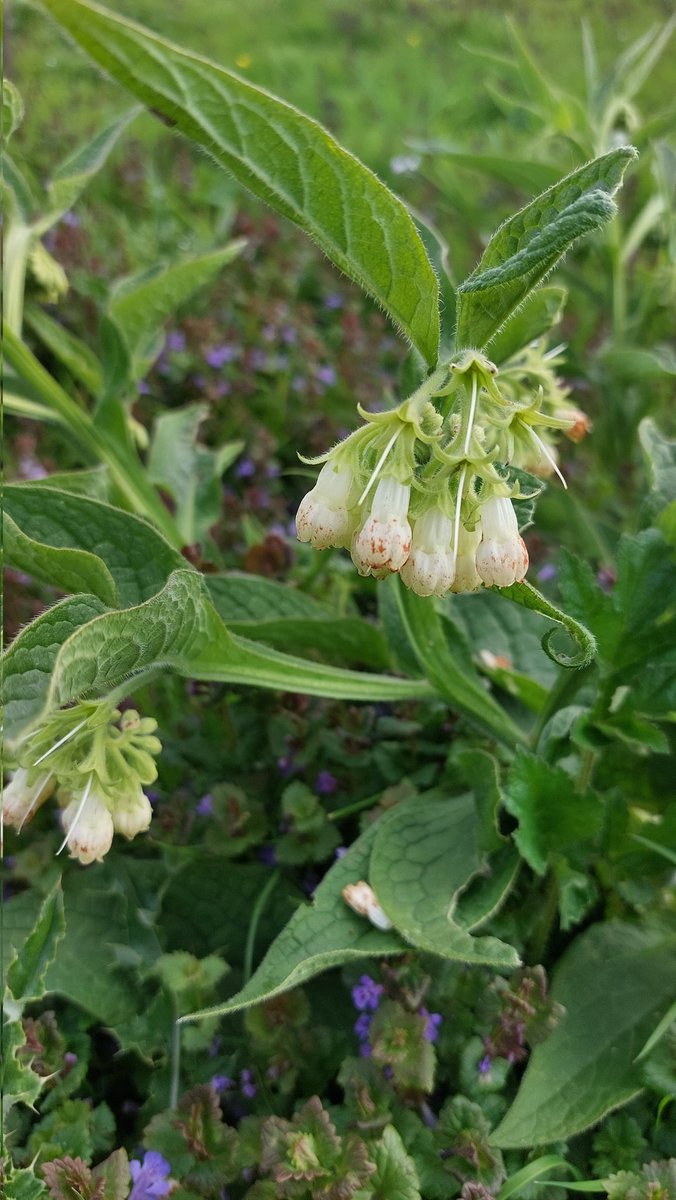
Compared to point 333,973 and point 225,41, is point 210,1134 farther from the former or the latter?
point 225,41

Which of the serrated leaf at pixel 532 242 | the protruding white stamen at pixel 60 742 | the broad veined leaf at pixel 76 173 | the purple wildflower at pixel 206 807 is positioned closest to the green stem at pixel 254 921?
the purple wildflower at pixel 206 807

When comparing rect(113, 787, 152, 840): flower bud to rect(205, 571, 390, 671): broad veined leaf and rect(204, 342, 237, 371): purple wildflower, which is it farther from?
rect(204, 342, 237, 371): purple wildflower

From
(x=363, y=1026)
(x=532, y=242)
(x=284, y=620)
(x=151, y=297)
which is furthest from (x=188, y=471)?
(x=532, y=242)

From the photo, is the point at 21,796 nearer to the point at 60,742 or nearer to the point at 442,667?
the point at 60,742

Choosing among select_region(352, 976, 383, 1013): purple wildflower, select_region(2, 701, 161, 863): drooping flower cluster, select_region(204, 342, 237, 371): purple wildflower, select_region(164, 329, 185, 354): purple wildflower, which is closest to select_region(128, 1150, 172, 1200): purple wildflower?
select_region(352, 976, 383, 1013): purple wildflower

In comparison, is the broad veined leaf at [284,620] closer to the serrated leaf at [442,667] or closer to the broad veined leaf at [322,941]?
the serrated leaf at [442,667]

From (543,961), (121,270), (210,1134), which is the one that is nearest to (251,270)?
(121,270)
